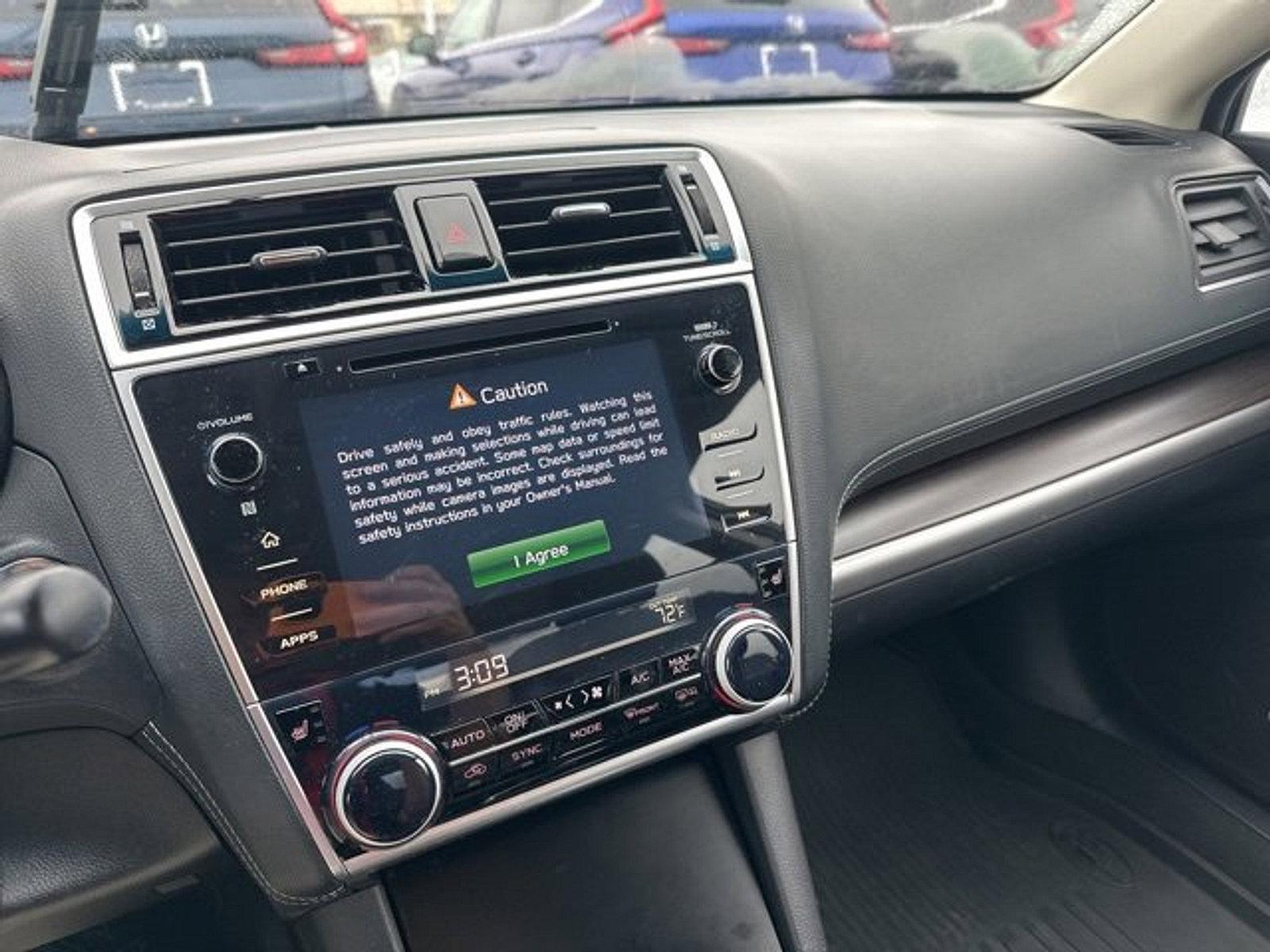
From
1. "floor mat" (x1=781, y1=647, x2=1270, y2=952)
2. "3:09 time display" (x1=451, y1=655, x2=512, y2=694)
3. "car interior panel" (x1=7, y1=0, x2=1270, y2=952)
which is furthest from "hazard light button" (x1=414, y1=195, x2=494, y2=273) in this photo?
"floor mat" (x1=781, y1=647, x2=1270, y2=952)

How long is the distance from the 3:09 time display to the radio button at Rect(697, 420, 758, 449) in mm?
258

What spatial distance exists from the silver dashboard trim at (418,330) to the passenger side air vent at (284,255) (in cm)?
2

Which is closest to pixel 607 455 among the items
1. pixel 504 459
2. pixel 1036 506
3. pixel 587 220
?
pixel 504 459

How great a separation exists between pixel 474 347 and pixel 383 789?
0.34 meters

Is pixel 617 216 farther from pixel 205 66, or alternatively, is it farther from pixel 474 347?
pixel 205 66

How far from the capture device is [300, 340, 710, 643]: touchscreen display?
36.4 inches

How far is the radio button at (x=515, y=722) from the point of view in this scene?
982 mm

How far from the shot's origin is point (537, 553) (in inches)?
39.3

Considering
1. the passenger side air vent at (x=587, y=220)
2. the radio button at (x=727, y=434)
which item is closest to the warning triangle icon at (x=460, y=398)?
the passenger side air vent at (x=587, y=220)

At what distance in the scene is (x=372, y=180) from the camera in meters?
0.96

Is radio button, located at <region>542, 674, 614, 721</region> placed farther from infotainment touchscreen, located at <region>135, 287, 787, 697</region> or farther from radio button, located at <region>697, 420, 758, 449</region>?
radio button, located at <region>697, 420, 758, 449</region>

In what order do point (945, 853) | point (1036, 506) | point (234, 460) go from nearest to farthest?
point (234, 460)
point (1036, 506)
point (945, 853)


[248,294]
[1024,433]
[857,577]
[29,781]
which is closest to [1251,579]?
[1024,433]

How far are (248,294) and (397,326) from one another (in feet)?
0.36
